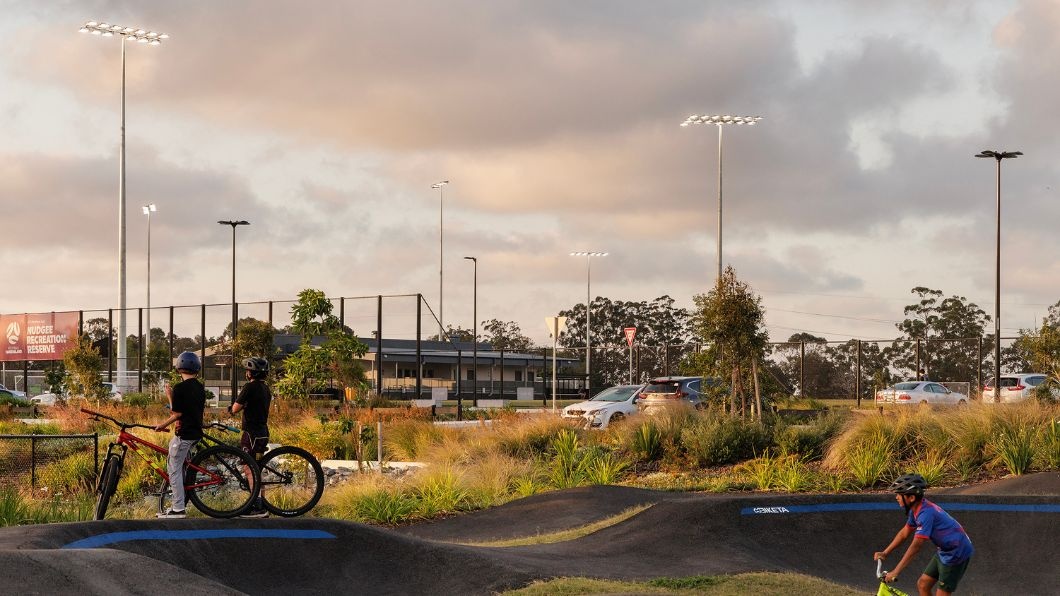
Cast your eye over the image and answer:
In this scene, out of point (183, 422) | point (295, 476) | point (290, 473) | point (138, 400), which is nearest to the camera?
point (183, 422)

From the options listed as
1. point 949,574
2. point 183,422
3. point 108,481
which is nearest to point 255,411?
point 183,422

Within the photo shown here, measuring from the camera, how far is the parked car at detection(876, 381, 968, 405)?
1396 inches

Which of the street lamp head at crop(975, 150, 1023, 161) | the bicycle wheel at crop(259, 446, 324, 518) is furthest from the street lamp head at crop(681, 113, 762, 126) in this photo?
the bicycle wheel at crop(259, 446, 324, 518)

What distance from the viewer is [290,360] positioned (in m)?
27.4

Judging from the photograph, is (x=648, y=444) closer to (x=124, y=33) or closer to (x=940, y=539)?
(x=940, y=539)

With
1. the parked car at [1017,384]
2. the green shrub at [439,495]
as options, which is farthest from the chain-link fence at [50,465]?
the parked car at [1017,384]

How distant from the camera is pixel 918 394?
117ft

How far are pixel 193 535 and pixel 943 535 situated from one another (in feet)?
21.7

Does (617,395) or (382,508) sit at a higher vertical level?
(617,395)

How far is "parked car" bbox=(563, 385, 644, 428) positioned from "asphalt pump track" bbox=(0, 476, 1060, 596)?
12.0 meters

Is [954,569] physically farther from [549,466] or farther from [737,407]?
[737,407]

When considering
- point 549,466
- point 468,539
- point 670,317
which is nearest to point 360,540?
point 468,539

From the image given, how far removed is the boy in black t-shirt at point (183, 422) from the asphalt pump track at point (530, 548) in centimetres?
43

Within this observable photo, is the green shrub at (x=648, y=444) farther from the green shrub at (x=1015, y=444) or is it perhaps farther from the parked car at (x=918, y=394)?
the parked car at (x=918, y=394)
